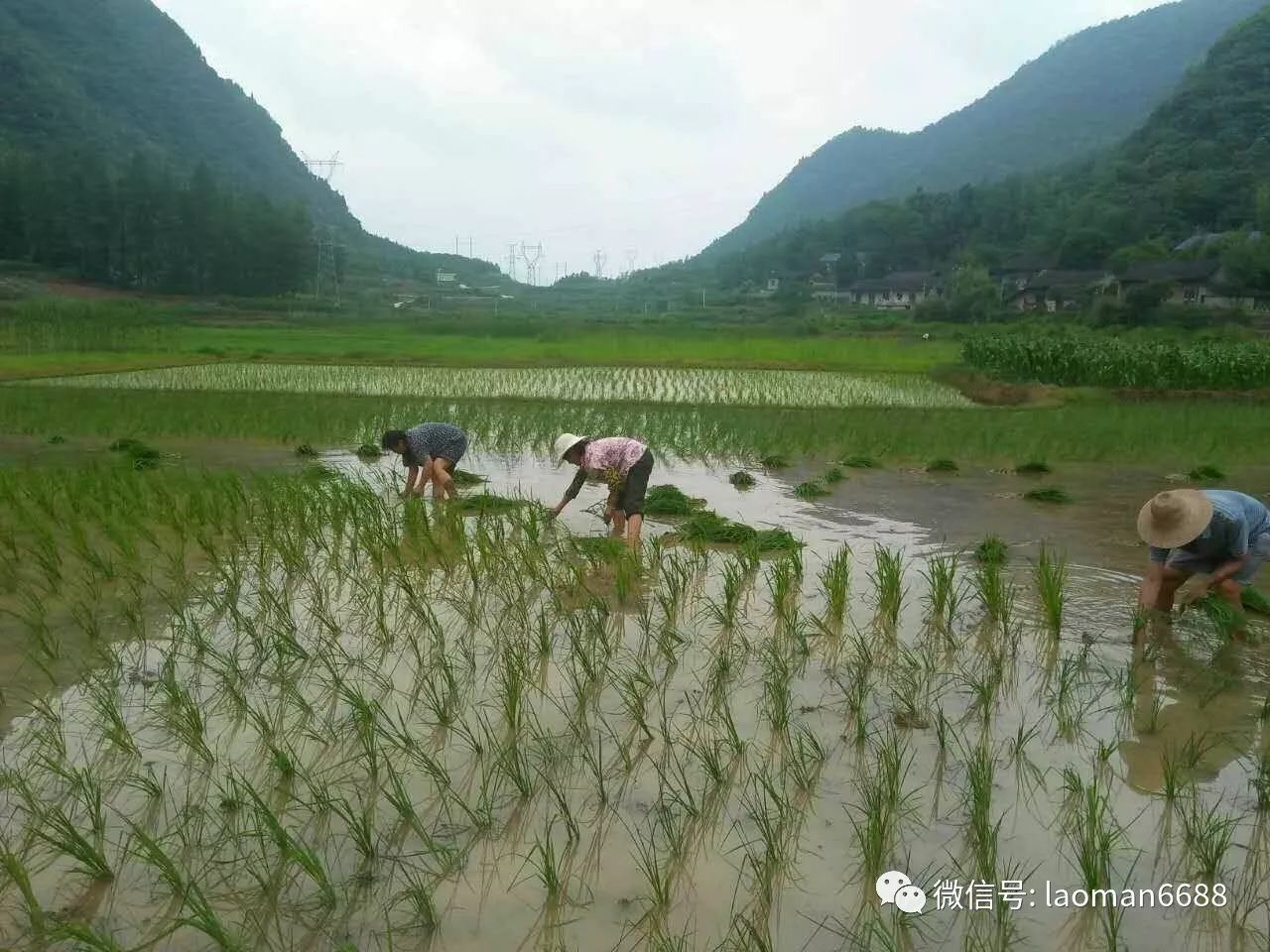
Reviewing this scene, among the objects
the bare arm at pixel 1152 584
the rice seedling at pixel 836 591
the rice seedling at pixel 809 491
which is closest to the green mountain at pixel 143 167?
the rice seedling at pixel 809 491

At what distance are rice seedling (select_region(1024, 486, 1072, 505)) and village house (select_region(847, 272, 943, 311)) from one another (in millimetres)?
45816

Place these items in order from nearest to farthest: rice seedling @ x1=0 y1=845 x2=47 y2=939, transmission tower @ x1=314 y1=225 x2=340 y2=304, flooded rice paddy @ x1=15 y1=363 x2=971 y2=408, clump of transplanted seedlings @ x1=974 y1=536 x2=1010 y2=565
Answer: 1. rice seedling @ x1=0 y1=845 x2=47 y2=939
2. clump of transplanted seedlings @ x1=974 y1=536 x2=1010 y2=565
3. flooded rice paddy @ x1=15 y1=363 x2=971 y2=408
4. transmission tower @ x1=314 y1=225 x2=340 y2=304

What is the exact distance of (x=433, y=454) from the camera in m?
6.23

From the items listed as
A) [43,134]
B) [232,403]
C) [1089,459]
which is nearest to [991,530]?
[1089,459]

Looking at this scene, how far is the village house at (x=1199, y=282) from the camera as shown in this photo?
33188 mm

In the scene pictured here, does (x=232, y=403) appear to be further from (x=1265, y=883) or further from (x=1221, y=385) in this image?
(x=1221, y=385)

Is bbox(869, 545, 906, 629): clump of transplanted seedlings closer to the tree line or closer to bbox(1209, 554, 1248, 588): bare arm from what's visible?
bbox(1209, 554, 1248, 588): bare arm

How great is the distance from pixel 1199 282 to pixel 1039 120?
69.1 m

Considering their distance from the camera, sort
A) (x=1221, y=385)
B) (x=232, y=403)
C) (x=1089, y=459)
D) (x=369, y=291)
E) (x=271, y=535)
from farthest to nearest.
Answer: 1. (x=369, y=291)
2. (x=1221, y=385)
3. (x=232, y=403)
4. (x=1089, y=459)
5. (x=271, y=535)

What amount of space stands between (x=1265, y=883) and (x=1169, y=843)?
21 cm

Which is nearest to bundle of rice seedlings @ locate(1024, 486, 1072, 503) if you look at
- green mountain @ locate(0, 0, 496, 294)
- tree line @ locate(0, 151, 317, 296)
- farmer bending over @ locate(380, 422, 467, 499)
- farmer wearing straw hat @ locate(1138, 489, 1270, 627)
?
farmer wearing straw hat @ locate(1138, 489, 1270, 627)

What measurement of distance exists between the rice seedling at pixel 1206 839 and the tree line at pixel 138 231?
4598cm

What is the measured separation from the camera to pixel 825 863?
7.61 ft

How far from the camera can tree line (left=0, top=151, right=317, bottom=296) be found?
4056 centimetres
